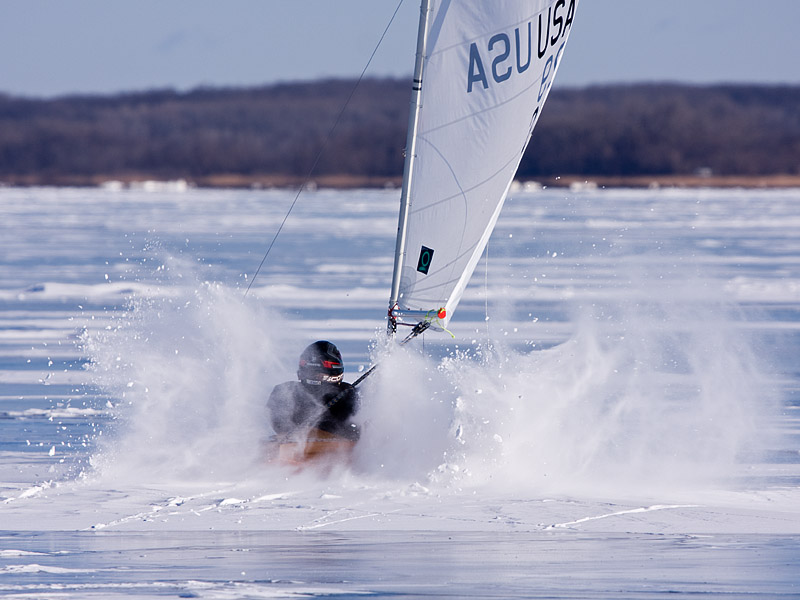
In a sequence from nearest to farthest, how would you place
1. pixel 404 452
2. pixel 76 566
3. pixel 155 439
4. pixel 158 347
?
1. pixel 76 566
2. pixel 404 452
3. pixel 155 439
4. pixel 158 347

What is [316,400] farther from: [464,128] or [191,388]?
[464,128]

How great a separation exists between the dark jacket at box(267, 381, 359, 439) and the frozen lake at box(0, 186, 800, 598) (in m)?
0.18

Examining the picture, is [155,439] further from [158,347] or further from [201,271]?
[201,271]

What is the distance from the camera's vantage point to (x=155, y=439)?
8062mm

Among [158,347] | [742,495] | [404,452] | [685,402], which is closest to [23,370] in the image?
[158,347]

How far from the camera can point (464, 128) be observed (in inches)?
301

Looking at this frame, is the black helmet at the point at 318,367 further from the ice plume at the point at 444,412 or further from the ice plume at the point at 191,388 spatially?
the ice plume at the point at 191,388

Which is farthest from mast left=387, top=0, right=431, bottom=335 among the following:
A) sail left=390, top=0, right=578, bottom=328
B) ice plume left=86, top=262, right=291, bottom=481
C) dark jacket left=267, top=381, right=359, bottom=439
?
ice plume left=86, top=262, right=291, bottom=481

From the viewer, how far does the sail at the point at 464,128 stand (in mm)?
7473

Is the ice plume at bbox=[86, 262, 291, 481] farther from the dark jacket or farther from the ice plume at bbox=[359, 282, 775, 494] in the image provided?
the ice plume at bbox=[359, 282, 775, 494]

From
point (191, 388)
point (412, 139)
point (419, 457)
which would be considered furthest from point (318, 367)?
point (191, 388)

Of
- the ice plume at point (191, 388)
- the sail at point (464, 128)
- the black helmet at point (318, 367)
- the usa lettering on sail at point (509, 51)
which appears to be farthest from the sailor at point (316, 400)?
the usa lettering on sail at point (509, 51)

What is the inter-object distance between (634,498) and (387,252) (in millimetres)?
17958

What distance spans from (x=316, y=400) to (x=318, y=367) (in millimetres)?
204
